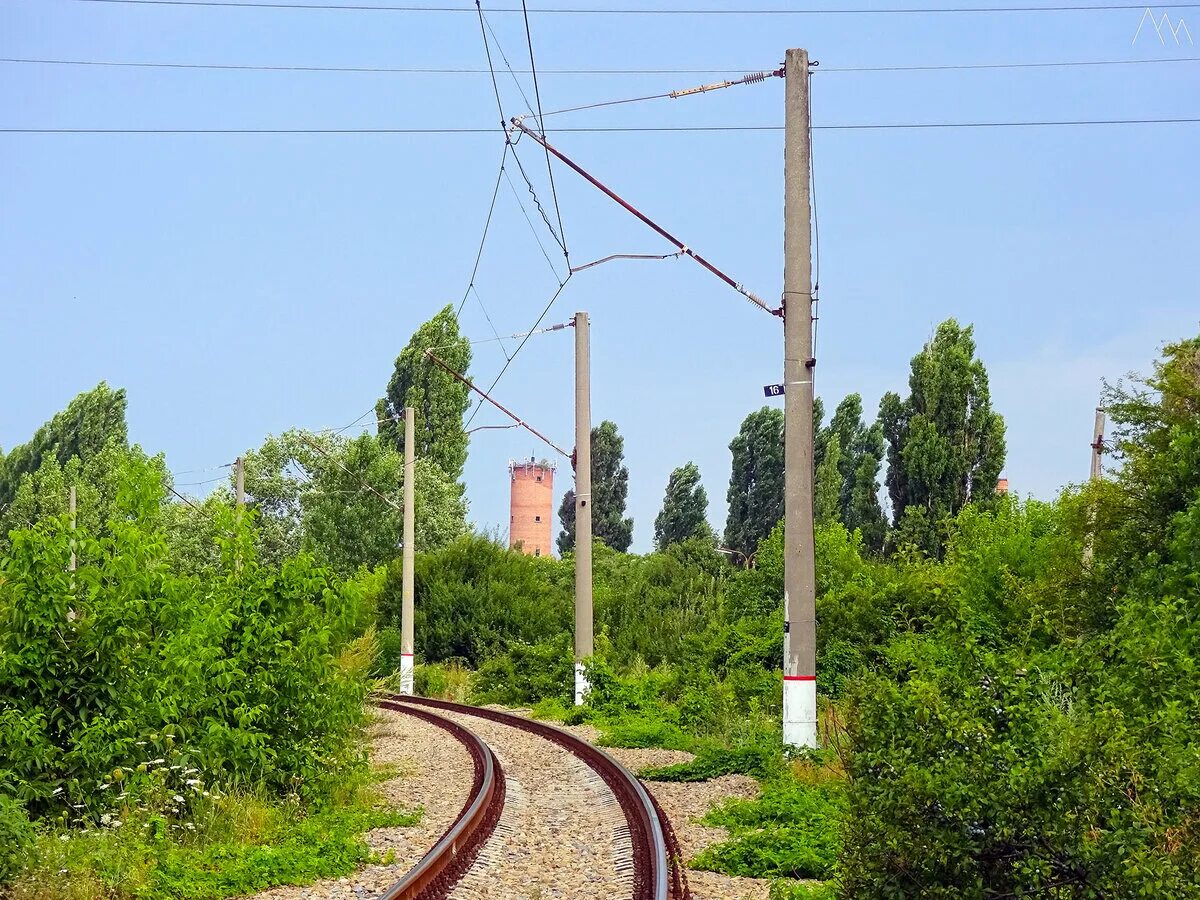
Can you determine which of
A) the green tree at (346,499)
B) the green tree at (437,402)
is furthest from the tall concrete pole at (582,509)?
the green tree at (437,402)

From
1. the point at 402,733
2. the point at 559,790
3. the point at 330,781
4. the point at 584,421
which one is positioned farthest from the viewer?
the point at 584,421

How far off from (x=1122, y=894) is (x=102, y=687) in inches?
319

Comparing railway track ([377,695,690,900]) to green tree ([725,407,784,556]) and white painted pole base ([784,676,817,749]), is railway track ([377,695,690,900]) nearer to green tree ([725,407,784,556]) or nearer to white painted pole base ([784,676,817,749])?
white painted pole base ([784,676,817,749])

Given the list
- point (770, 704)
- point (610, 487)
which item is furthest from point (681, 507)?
point (770, 704)

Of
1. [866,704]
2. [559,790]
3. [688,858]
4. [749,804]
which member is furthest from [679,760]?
[866,704]

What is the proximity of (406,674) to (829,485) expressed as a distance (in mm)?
29521

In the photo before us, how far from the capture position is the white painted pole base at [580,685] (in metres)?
27.4

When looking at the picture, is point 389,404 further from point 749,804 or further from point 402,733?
point 749,804

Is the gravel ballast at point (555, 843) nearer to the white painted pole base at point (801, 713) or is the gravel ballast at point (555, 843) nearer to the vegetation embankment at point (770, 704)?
the vegetation embankment at point (770, 704)

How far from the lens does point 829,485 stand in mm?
61344

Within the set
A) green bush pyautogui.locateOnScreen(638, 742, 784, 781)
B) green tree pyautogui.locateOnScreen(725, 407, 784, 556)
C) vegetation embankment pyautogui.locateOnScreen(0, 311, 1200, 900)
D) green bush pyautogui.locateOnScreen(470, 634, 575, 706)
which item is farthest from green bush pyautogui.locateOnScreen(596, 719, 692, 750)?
green tree pyautogui.locateOnScreen(725, 407, 784, 556)

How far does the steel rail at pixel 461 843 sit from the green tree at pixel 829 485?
142 ft

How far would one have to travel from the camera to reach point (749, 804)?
1244cm

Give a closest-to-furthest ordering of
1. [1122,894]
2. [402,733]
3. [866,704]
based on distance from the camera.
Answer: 1. [1122,894]
2. [866,704]
3. [402,733]
